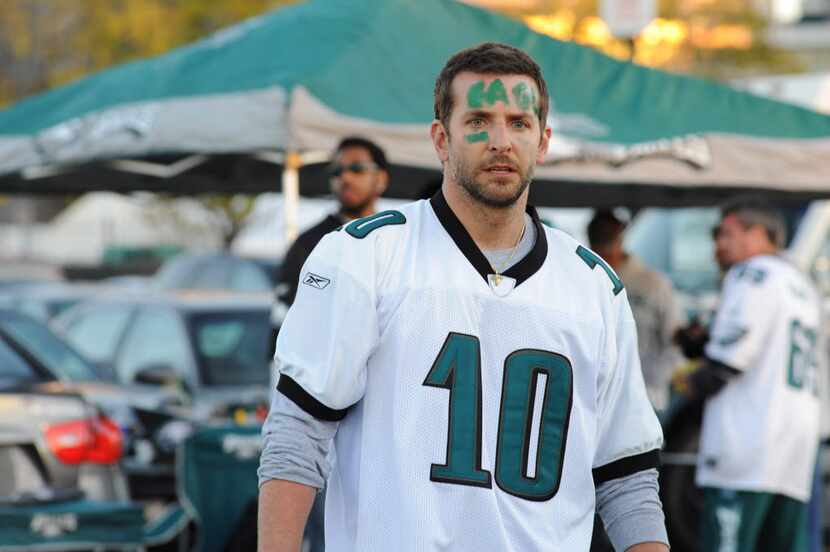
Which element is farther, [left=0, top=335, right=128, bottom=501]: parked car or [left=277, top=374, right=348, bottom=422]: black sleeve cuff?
[left=0, top=335, right=128, bottom=501]: parked car

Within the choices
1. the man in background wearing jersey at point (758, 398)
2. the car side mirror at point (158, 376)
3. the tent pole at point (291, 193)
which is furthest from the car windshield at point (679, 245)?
the tent pole at point (291, 193)

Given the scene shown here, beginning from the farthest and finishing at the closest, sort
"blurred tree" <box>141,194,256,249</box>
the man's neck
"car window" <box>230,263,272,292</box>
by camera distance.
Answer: "blurred tree" <box>141,194,256,249</box>, "car window" <box>230,263,272,292</box>, the man's neck

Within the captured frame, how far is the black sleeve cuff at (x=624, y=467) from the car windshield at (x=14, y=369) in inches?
146

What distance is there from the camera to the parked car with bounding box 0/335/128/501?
642 centimetres

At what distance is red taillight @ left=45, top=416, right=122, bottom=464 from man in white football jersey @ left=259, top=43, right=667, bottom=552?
345 centimetres

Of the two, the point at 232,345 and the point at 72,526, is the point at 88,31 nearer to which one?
the point at 232,345

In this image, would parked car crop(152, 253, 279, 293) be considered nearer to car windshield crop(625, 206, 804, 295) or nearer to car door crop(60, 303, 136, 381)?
car windshield crop(625, 206, 804, 295)

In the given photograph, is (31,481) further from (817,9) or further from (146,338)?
(817,9)

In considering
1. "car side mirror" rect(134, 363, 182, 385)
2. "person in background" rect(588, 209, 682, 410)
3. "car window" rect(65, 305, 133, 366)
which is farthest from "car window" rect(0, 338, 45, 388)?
"person in background" rect(588, 209, 682, 410)

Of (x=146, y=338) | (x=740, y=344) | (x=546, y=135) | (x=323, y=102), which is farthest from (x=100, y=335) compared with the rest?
(x=546, y=135)

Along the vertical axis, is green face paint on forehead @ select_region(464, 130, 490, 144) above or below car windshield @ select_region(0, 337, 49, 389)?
above

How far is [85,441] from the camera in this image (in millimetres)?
6684

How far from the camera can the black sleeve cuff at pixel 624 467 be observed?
3.46 meters

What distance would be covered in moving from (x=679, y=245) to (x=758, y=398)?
424 centimetres
